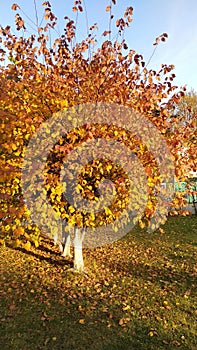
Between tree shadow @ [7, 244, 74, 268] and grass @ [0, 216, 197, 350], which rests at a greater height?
tree shadow @ [7, 244, 74, 268]

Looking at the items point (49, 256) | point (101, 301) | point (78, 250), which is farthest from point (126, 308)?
point (49, 256)

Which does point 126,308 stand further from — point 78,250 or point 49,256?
point 49,256

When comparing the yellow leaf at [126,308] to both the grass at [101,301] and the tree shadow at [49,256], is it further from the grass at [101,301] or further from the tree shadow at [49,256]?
the tree shadow at [49,256]

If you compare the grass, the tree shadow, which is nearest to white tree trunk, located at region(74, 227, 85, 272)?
the grass

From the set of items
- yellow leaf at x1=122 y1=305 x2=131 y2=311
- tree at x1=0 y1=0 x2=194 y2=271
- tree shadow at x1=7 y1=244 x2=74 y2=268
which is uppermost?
tree at x1=0 y1=0 x2=194 y2=271

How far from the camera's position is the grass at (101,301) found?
4.00m

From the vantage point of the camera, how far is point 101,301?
5.19 metres

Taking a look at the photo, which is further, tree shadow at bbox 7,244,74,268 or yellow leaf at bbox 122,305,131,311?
tree shadow at bbox 7,244,74,268

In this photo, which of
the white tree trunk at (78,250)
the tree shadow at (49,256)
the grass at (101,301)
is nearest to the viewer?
the grass at (101,301)

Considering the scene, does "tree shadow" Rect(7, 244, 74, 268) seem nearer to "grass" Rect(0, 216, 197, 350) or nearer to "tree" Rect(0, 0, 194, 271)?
"grass" Rect(0, 216, 197, 350)

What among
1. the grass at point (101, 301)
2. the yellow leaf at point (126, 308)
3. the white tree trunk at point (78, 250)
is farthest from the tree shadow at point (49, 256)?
the yellow leaf at point (126, 308)

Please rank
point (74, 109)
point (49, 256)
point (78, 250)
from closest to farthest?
point (74, 109)
point (78, 250)
point (49, 256)

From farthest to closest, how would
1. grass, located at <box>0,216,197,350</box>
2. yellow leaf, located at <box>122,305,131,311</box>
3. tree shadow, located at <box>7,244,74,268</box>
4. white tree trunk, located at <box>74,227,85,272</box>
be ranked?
tree shadow, located at <box>7,244,74,268</box> → white tree trunk, located at <box>74,227,85,272</box> → yellow leaf, located at <box>122,305,131,311</box> → grass, located at <box>0,216,197,350</box>

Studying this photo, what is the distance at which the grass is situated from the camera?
4.00 meters
